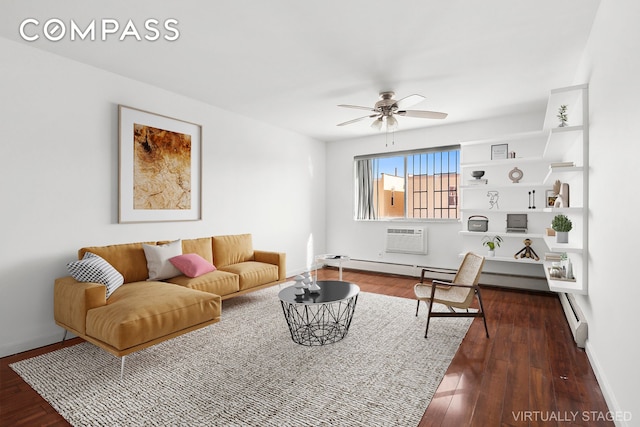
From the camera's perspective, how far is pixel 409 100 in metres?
3.47

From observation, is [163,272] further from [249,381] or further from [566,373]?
[566,373]

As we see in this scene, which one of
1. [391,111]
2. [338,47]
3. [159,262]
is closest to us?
[338,47]

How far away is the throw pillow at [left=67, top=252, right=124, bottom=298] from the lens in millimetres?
2869

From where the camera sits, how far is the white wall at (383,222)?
17.4 ft

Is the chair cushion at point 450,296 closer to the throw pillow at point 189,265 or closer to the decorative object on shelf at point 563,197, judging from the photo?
the decorative object on shelf at point 563,197

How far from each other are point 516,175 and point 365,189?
276 centimetres

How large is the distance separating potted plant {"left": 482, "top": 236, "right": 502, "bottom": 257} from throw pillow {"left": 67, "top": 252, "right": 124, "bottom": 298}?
201 inches

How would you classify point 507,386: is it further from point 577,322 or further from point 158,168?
point 158,168

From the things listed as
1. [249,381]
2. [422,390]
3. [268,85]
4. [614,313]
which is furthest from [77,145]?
[614,313]

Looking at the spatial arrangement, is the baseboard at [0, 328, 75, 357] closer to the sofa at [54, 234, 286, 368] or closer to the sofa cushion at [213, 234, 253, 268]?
the sofa at [54, 234, 286, 368]

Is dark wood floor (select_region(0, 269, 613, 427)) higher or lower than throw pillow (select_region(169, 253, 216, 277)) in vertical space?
lower

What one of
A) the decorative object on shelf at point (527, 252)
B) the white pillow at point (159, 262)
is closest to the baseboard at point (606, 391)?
the decorative object on shelf at point (527, 252)

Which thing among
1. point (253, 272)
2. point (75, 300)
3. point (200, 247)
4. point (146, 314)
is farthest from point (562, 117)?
point (75, 300)

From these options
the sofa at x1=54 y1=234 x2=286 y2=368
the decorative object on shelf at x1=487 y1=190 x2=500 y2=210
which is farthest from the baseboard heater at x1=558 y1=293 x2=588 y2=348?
the sofa at x1=54 y1=234 x2=286 y2=368
